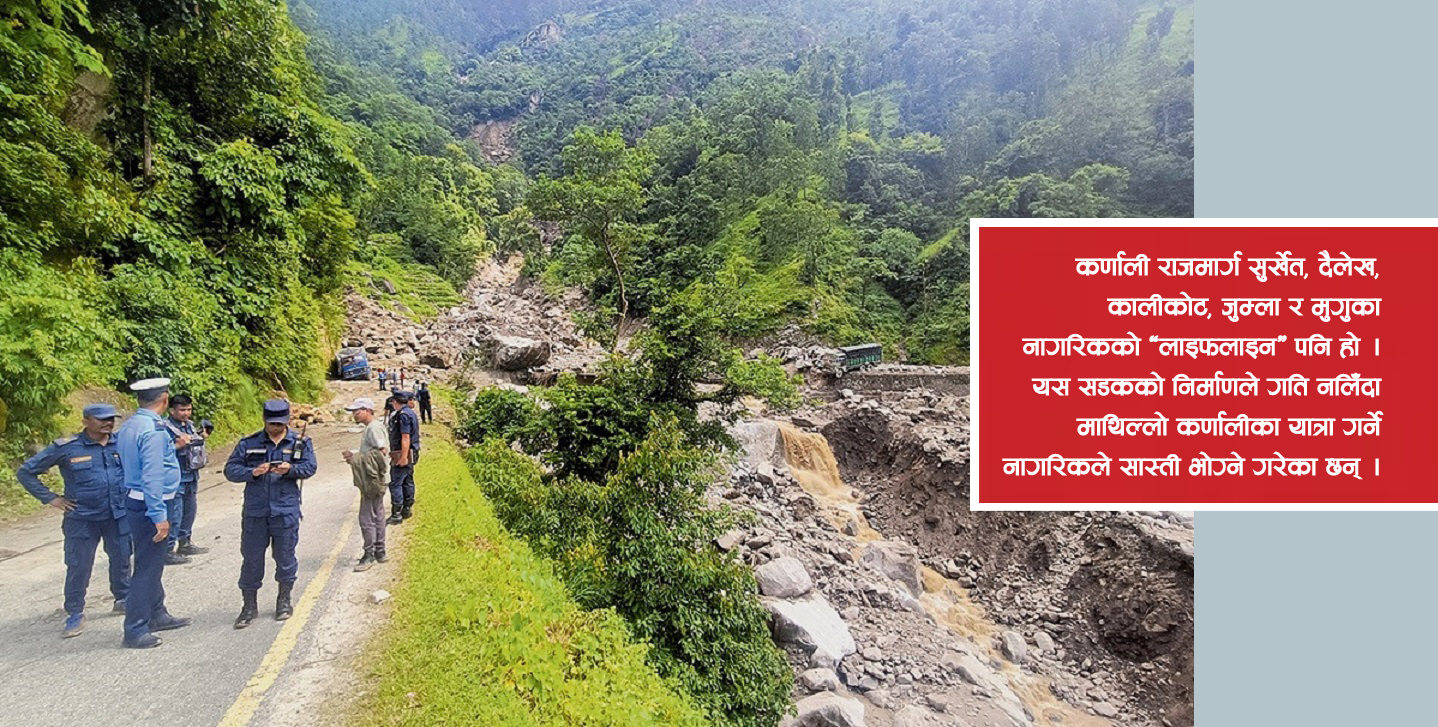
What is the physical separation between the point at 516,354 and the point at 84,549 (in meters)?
19.9

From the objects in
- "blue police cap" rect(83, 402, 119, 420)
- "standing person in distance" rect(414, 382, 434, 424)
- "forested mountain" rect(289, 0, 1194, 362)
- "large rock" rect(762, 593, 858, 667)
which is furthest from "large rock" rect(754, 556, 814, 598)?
"standing person in distance" rect(414, 382, 434, 424)

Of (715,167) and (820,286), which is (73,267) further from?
(715,167)

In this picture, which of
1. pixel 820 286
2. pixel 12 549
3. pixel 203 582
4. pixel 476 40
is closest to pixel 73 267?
pixel 12 549

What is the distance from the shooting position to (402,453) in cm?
707

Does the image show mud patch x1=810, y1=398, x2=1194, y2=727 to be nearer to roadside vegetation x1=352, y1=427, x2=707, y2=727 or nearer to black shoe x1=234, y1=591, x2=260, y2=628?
roadside vegetation x1=352, y1=427, x2=707, y2=727

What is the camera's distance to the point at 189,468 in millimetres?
5801

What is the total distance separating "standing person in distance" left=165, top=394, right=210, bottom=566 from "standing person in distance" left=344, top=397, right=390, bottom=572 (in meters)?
1.30

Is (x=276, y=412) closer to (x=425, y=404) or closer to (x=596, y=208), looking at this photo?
(x=425, y=404)

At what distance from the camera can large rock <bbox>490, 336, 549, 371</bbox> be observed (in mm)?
23828

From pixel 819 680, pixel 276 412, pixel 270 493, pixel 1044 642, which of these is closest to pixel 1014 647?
pixel 1044 642

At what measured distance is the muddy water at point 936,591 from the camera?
11.0 m

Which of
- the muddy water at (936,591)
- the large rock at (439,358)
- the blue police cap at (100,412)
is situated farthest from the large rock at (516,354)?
the blue police cap at (100,412)

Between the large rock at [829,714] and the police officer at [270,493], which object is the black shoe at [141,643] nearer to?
the police officer at [270,493]

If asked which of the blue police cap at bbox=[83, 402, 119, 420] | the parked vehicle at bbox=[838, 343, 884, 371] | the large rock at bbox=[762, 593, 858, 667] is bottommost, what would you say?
the large rock at bbox=[762, 593, 858, 667]
